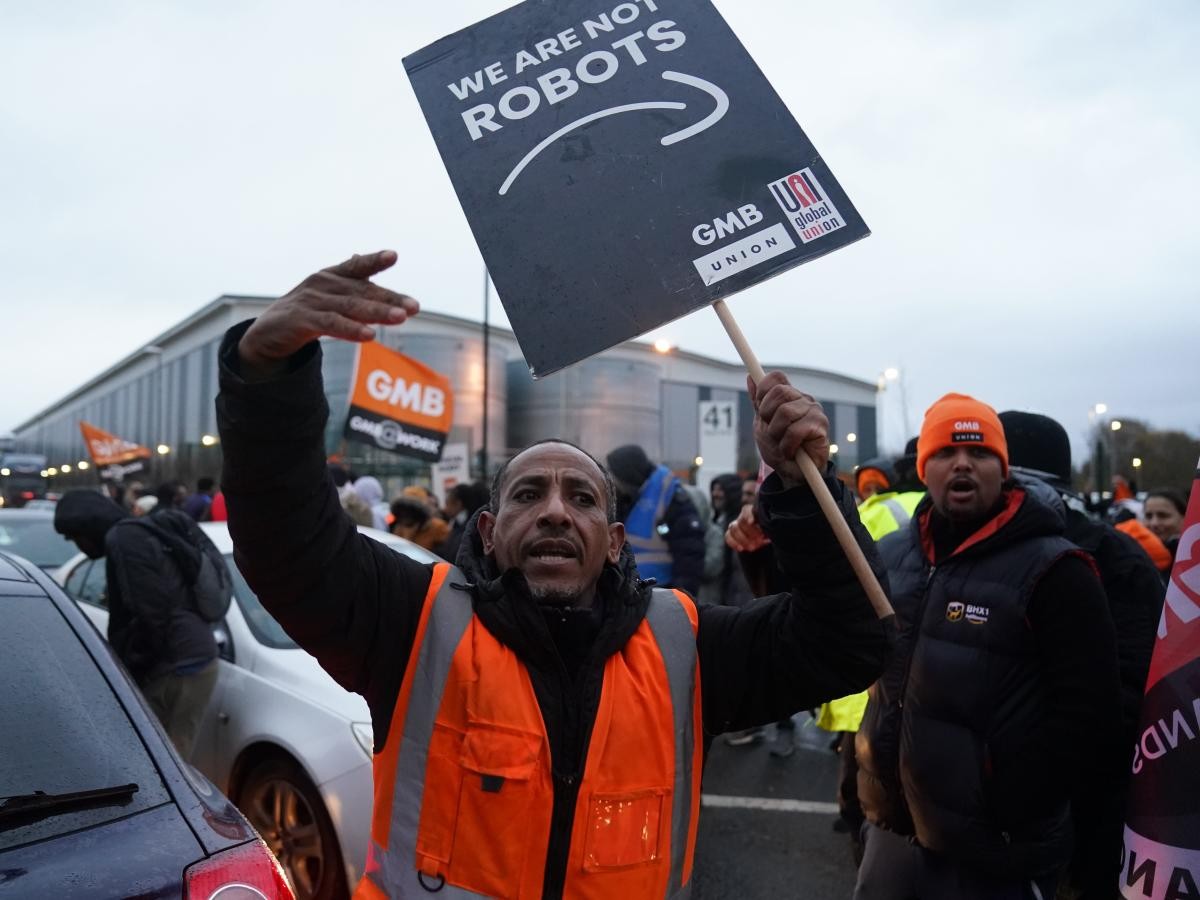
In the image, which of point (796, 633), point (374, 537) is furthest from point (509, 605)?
point (374, 537)

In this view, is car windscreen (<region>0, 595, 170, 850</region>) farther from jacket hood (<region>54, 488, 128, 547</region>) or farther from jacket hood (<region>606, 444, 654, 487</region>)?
jacket hood (<region>606, 444, 654, 487</region>)

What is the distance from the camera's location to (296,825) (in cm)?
404

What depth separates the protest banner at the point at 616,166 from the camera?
6.63 ft

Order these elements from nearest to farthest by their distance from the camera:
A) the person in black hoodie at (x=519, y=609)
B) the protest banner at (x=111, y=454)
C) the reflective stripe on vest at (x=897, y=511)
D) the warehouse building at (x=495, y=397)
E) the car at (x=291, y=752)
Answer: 1. the person in black hoodie at (x=519, y=609)
2. the car at (x=291, y=752)
3. the reflective stripe on vest at (x=897, y=511)
4. the protest banner at (x=111, y=454)
5. the warehouse building at (x=495, y=397)

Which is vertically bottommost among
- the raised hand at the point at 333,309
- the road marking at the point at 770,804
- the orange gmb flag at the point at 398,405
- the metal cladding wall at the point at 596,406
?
the road marking at the point at 770,804

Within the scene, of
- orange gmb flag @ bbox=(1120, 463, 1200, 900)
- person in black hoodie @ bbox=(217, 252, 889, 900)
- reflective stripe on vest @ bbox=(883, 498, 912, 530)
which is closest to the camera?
person in black hoodie @ bbox=(217, 252, 889, 900)

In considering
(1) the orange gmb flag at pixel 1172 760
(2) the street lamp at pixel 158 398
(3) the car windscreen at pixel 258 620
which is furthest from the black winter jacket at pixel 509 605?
(2) the street lamp at pixel 158 398

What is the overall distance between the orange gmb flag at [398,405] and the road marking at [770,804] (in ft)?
19.1

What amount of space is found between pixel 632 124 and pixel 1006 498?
155cm

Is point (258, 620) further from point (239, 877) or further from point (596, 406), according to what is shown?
point (596, 406)

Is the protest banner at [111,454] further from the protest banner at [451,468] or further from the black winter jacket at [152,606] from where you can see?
the black winter jacket at [152,606]

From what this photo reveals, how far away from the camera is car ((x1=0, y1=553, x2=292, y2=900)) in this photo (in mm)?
1808

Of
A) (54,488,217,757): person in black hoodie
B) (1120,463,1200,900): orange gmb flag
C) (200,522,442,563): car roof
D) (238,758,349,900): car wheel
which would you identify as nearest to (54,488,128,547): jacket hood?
(200,522,442,563): car roof

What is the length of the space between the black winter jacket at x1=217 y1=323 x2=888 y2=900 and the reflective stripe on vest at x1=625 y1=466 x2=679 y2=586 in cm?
397
